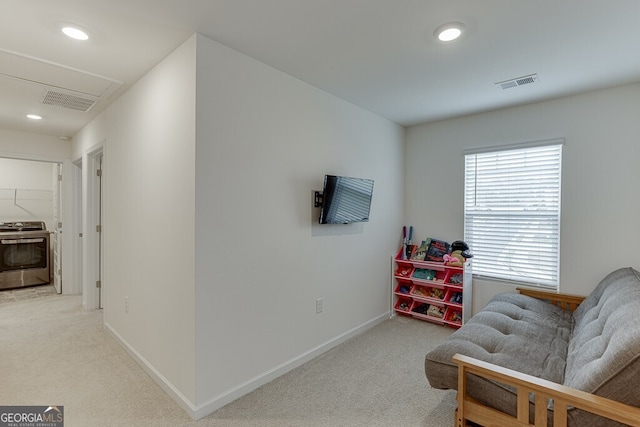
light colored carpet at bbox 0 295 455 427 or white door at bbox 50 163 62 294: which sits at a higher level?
white door at bbox 50 163 62 294

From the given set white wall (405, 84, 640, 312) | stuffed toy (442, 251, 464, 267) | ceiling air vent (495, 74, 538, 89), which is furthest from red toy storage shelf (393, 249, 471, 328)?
ceiling air vent (495, 74, 538, 89)

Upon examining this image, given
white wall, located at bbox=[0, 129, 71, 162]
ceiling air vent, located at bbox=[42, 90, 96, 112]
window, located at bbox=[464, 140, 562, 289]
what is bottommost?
window, located at bbox=[464, 140, 562, 289]

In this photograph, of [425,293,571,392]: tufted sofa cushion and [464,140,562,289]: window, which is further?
[464,140,562,289]: window

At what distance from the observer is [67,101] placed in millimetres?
3045

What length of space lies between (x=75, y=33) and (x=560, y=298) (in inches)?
170

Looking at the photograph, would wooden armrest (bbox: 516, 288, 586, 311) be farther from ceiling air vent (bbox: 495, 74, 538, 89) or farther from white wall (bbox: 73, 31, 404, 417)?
ceiling air vent (bbox: 495, 74, 538, 89)

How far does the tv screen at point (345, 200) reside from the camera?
2785mm

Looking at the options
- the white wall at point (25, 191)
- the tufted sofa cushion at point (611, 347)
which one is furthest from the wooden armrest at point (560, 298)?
the white wall at point (25, 191)

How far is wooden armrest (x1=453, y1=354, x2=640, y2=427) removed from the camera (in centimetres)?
129

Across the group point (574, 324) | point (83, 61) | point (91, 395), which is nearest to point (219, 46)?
point (83, 61)

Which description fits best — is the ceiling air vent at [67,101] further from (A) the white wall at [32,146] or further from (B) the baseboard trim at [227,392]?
(B) the baseboard trim at [227,392]

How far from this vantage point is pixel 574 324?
250 cm

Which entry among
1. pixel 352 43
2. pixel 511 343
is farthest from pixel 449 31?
pixel 511 343

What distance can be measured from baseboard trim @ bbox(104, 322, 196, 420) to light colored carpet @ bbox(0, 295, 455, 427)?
35 millimetres
